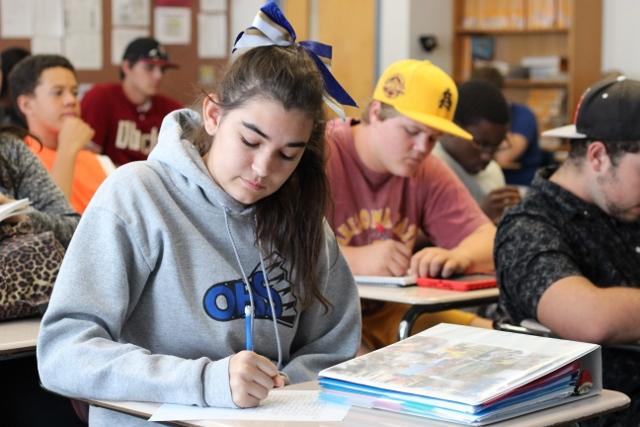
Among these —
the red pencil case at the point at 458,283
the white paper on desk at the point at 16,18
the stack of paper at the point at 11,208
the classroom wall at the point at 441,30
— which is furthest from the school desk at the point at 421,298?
the classroom wall at the point at 441,30

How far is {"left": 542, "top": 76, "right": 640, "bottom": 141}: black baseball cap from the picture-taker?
2.49 meters

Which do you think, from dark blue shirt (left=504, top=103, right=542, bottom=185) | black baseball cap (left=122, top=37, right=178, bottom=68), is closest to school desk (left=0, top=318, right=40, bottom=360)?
black baseball cap (left=122, top=37, right=178, bottom=68)

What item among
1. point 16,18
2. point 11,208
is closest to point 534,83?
point 16,18

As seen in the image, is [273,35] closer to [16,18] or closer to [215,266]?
[215,266]

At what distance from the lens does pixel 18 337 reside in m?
2.15

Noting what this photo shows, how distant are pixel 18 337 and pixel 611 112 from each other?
1426 mm

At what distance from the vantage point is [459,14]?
25.1 ft

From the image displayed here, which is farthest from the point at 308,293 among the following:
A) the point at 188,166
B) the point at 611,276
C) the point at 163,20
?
the point at 163,20

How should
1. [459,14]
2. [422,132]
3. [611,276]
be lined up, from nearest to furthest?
[611,276], [422,132], [459,14]

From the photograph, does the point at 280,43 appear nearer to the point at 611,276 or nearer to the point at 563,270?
the point at 563,270

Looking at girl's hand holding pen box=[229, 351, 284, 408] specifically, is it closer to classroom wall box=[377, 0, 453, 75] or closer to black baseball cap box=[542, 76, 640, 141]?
black baseball cap box=[542, 76, 640, 141]

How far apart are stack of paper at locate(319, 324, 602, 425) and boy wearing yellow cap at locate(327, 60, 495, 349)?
1326 mm

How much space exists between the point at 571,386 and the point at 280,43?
0.81 meters

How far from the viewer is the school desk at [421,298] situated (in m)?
2.79
